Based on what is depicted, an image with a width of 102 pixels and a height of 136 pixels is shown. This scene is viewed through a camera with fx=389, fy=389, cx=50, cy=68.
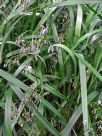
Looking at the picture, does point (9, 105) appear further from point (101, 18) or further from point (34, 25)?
point (101, 18)

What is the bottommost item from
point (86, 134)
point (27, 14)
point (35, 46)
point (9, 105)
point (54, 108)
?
point (86, 134)

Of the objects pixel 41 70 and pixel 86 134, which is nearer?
pixel 86 134

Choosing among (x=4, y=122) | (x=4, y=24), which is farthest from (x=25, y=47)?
(x=4, y=122)

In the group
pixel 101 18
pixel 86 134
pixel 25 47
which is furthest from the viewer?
pixel 101 18

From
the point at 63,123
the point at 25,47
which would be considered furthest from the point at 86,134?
the point at 25,47

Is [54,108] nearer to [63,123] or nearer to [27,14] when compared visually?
[63,123]

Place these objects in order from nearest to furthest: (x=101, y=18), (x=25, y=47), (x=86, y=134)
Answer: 1. (x=86, y=134)
2. (x=25, y=47)
3. (x=101, y=18)

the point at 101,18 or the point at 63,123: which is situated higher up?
the point at 101,18
